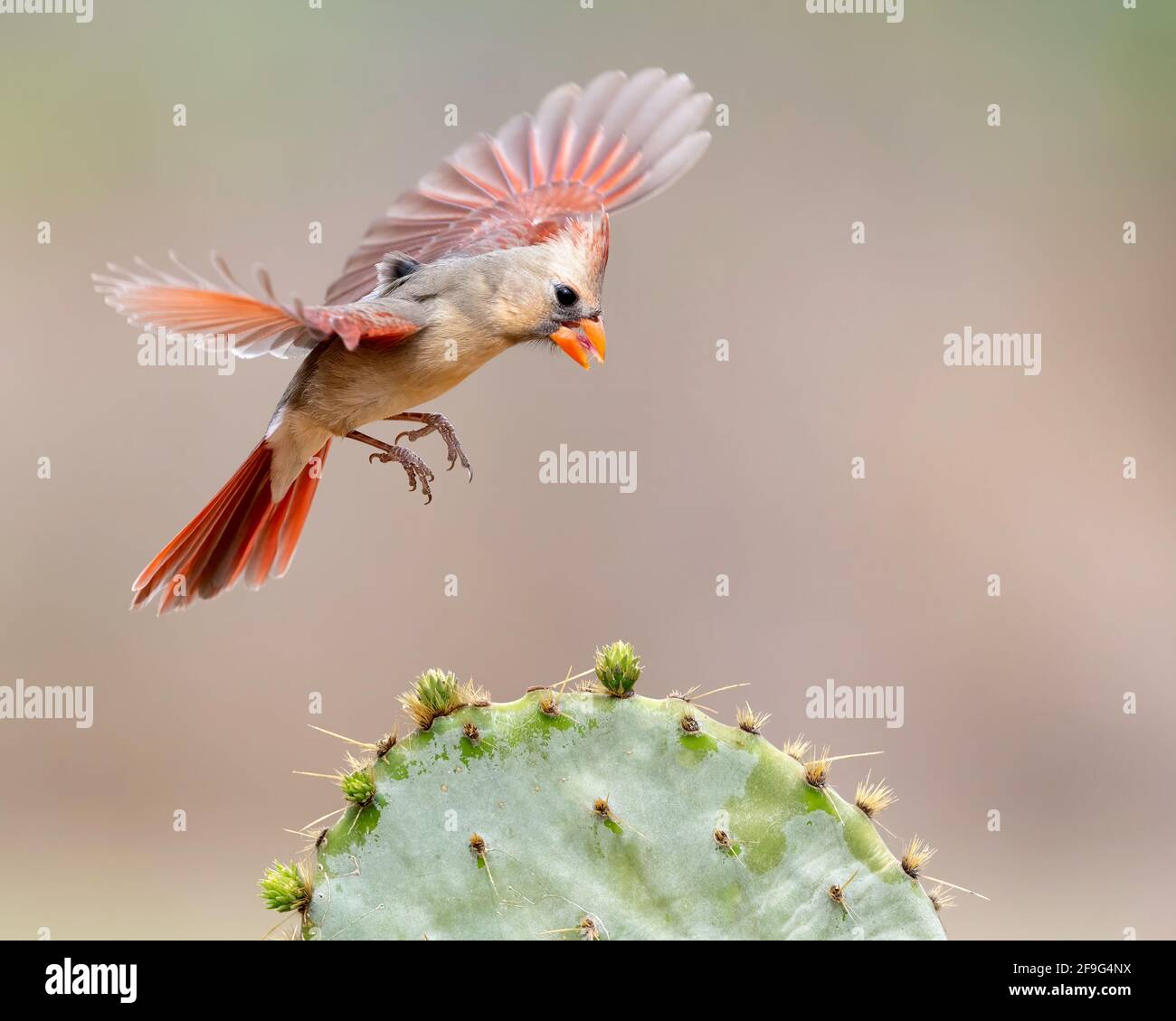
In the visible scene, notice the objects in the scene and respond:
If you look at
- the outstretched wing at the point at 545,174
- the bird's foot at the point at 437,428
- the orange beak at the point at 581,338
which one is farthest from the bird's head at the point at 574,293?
the bird's foot at the point at 437,428

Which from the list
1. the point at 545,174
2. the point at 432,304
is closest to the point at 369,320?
the point at 432,304

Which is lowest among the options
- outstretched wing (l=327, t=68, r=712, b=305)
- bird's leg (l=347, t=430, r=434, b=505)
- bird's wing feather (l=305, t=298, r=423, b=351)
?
bird's leg (l=347, t=430, r=434, b=505)

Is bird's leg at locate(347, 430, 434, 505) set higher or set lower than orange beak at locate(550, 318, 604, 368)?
lower

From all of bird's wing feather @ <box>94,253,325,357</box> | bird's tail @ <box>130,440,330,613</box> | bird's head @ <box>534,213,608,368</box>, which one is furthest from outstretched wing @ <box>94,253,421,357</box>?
bird's tail @ <box>130,440,330,613</box>

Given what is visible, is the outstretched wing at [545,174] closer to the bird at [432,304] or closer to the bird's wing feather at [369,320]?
the bird at [432,304]

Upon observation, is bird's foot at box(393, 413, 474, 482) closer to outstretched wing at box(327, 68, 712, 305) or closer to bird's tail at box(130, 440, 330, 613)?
bird's tail at box(130, 440, 330, 613)

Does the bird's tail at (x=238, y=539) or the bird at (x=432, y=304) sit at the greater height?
the bird at (x=432, y=304)
